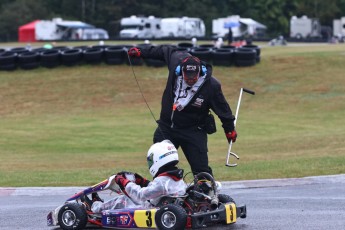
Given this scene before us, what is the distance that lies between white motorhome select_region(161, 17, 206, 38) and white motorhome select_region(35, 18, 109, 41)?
6.92m

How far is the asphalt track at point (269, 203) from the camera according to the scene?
8.42 metres

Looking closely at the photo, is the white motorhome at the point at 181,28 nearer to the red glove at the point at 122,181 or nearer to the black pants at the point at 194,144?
the black pants at the point at 194,144

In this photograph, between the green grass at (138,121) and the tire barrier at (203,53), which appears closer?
the green grass at (138,121)

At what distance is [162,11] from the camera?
90.1 metres

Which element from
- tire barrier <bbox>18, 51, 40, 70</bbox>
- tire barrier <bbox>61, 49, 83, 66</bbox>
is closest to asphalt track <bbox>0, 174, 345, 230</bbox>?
tire barrier <bbox>18, 51, 40, 70</bbox>

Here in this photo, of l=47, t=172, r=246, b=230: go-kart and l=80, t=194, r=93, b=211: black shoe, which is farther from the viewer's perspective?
l=80, t=194, r=93, b=211: black shoe

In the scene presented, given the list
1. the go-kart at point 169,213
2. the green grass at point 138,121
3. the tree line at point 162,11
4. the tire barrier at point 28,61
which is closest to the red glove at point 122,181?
the go-kart at point 169,213

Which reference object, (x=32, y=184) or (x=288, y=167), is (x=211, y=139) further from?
(x=32, y=184)

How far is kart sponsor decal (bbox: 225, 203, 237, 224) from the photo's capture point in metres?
8.12

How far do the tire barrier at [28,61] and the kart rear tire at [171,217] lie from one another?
24421mm

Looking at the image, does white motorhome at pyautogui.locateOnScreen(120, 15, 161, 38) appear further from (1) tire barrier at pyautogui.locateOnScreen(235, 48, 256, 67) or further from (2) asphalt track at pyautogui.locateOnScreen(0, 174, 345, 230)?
(2) asphalt track at pyautogui.locateOnScreen(0, 174, 345, 230)

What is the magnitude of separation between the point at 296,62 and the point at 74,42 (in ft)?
106

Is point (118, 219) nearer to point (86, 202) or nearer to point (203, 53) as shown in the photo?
point (86, 202)

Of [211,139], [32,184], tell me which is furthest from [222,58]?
[32,184]
